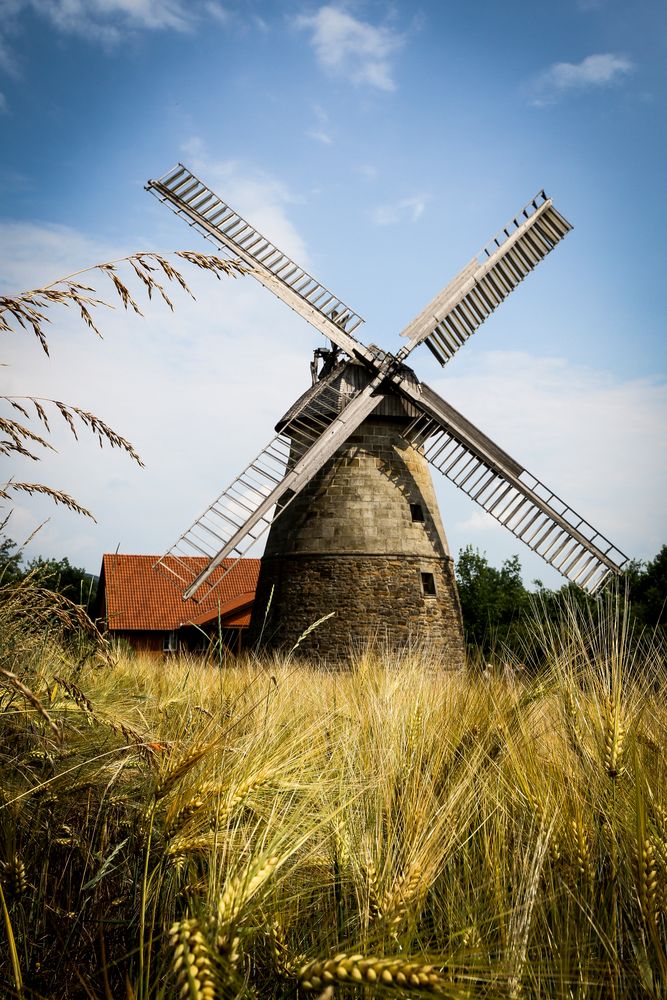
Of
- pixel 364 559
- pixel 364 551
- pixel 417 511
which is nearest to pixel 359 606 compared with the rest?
pixel 364 559

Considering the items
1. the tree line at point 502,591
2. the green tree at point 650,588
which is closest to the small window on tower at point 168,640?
the tree line at point 502,591

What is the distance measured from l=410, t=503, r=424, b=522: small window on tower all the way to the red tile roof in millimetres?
15803

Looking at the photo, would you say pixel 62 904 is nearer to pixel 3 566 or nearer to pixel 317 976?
pixel 3 566

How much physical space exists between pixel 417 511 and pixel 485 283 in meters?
5.60

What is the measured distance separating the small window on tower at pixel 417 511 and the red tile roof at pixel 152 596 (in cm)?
1580

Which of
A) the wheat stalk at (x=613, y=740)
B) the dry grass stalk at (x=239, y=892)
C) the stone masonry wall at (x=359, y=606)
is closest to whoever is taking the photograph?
the dry grass stalk at (x=239, y=892)

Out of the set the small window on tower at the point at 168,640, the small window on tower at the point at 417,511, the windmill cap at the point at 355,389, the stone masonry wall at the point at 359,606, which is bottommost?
the small window on tower at the point at 168,640

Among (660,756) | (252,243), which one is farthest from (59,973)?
(252,243)

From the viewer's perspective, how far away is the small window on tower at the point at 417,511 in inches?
619

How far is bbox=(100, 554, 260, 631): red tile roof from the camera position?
31.0 metres

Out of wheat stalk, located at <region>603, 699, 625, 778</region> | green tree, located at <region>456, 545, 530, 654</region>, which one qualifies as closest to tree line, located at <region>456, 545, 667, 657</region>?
green tree, located at <region>456, 545, 530, 654</region>

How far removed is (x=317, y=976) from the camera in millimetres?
1686

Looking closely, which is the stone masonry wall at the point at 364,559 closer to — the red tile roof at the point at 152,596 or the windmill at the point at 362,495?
the windmill at the point at 362,495

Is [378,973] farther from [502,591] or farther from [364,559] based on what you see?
[502,591]
